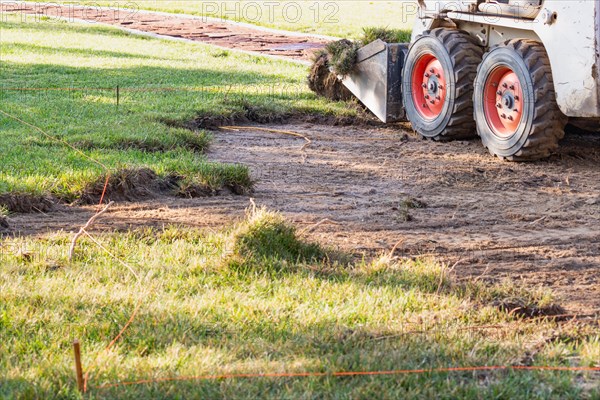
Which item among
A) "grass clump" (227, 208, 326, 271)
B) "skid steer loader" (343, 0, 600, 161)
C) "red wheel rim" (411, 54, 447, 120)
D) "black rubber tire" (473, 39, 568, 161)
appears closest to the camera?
"grass clump" (227, 208, 326, 271)

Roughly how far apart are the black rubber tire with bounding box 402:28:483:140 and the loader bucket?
71 centimetres

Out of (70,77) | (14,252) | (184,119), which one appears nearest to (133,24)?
(70,77)

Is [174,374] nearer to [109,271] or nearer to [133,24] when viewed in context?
[109,271]

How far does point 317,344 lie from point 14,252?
7.30ft

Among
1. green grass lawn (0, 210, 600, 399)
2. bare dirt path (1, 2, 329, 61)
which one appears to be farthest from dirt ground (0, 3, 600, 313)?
bare dirt path (1, 2, 329, 61)

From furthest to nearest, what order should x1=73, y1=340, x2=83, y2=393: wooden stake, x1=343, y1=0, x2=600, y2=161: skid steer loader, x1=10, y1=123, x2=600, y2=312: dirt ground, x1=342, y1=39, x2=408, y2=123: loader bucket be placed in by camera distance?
x1=342, y1=39, x2=408, y2=123: loader bucket → x1=343, y1=0, x2=600, y2=161: skid steer loader → x1=10, y1=123, x2=600, y2=312: dirt ground → x1=73, y1=340, x2=83, y2=393: wooden stake

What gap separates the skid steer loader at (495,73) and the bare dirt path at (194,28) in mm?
4929

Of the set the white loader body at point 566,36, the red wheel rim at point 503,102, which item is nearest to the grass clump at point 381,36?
the white loader body at point 566,36

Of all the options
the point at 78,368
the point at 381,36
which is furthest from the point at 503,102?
the point at 78,368

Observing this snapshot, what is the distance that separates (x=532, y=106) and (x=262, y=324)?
4.53m

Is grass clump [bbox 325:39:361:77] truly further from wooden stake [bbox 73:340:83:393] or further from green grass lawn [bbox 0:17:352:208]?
wooden stake [bbox 73:340:83:393]

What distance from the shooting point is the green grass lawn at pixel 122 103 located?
765 centimetres

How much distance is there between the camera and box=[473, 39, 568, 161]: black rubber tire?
27.4ft

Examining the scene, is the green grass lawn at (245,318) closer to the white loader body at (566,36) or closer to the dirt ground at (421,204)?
the dirt ground at (421,204)
